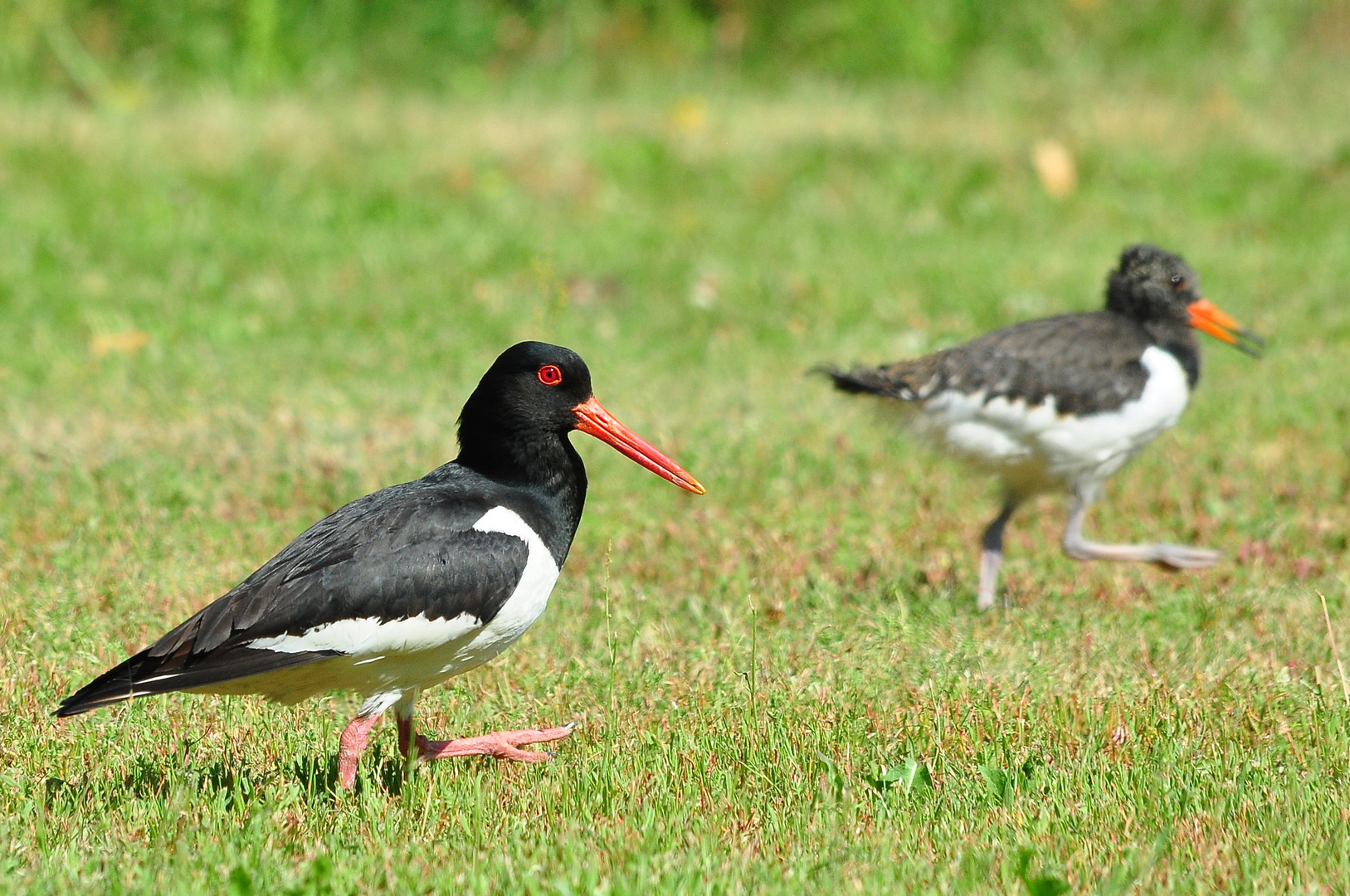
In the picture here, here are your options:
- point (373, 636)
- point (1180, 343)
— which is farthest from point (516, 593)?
point (1180, 343)

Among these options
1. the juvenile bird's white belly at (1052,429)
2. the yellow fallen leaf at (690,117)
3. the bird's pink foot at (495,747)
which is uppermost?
the yellow fallen leaf at (690,117)

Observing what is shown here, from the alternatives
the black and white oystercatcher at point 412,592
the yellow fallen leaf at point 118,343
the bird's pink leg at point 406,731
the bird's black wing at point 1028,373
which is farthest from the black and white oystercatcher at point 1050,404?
the yellow fallen leaf at point 118,343

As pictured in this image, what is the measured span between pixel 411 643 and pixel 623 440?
106 centimetres

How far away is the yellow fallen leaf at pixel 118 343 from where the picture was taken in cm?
897

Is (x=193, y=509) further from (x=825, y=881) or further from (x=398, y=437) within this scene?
(x=825, y=881)

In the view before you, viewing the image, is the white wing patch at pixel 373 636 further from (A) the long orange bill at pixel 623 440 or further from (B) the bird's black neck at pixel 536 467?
(A) the long orange bill at pixel 623 440

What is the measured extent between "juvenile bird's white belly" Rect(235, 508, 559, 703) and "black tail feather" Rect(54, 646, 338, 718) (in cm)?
3

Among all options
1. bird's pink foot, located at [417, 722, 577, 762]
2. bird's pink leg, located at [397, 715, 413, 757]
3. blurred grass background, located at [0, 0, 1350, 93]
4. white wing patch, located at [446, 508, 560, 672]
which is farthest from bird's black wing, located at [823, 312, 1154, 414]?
blurred grass background, located at [0, 0, 1350, 93]

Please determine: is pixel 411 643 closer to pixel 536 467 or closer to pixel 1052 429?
pixel 536 467

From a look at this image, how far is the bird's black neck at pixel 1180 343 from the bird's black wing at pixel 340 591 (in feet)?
11.7

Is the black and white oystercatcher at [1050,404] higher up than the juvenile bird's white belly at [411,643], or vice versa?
the black and white oystercatcher at [1050,404]

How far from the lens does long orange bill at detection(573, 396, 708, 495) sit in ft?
15.2

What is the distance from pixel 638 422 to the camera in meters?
7.99

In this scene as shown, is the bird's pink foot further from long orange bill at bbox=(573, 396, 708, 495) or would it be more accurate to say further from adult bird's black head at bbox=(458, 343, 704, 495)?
long orange bill at bbox=(573, 396, 708, 495)
